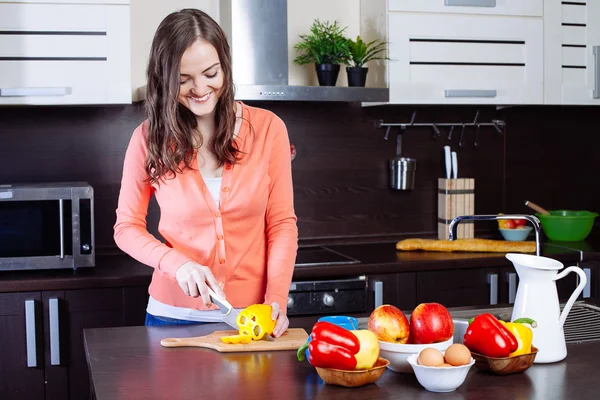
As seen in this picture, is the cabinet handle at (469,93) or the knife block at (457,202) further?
the knife block at (457,202)

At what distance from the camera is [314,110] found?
376 centimetres

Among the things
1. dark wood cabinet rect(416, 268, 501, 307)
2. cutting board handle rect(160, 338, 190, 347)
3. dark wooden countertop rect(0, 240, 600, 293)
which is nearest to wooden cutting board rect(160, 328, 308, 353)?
cutting board handle rect(160, 338, 190, 347)

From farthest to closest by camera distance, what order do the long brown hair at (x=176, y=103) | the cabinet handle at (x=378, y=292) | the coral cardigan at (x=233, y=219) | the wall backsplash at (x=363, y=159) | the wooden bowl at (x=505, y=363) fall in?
the wall backsplash at (x=363, y=159)
the cabinet handle at (x=378, y=292)
the coral cardigan at (x=233, y=219)
the long brown hair at (x=176, y=103)
the wooden bowl at (x=505, y=363)

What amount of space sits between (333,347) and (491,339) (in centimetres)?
32

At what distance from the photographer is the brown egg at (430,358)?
4.98ft

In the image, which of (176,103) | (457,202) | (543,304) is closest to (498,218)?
(543,304)

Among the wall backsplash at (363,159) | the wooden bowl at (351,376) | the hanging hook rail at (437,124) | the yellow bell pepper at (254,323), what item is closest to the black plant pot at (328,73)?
the wall backsplash at (363,159)

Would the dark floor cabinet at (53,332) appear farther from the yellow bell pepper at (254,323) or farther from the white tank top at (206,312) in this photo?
the yellow bell pepper at (254,323)

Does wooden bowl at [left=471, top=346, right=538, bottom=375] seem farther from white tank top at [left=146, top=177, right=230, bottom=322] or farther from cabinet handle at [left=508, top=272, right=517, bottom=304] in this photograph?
cabinet handle at [left=508, top=272, right=517, bottom=304]

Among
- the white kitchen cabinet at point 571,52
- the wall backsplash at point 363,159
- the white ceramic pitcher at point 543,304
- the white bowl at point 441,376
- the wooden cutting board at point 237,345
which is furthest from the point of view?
the white kitchen cabinet at point 571,52

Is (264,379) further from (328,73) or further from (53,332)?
(328,73)

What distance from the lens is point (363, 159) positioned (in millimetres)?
3850

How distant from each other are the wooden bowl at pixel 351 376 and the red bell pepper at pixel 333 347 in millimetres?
11

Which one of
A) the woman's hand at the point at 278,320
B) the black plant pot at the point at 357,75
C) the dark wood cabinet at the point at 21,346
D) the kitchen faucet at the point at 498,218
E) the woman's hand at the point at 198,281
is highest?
the black plant pot at the point at 357,75
